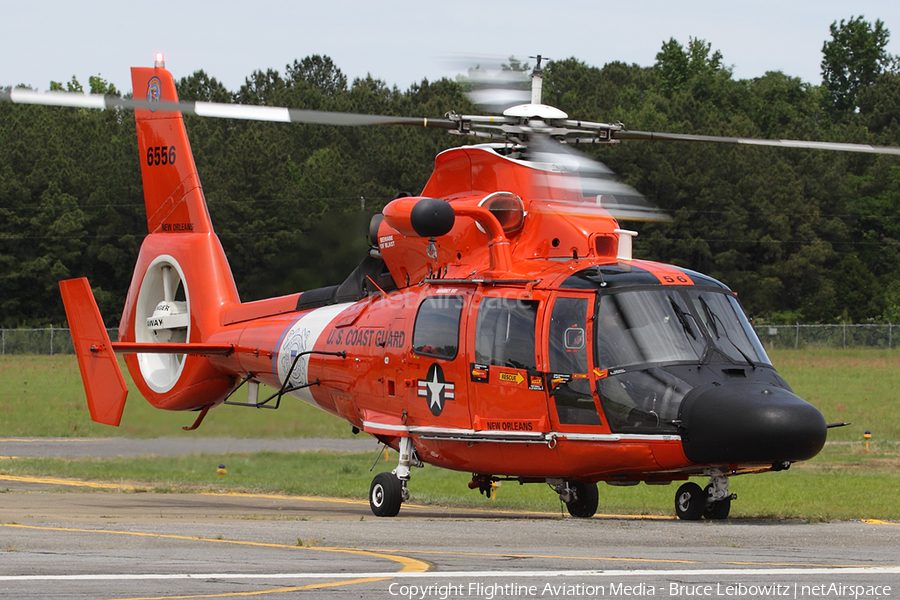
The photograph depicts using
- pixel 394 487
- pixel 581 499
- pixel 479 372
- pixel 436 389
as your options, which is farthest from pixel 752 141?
pixel 394 487

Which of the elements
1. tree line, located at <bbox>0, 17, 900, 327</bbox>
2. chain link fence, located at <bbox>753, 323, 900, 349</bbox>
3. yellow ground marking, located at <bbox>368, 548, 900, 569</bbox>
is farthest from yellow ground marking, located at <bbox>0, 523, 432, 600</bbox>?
chain link fence, located at <bbox>753, 323, 900, 349</bbox>

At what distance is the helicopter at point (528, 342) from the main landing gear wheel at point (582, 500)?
0.17 ft

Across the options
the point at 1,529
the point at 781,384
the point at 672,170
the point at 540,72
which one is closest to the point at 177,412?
the point at 1,529

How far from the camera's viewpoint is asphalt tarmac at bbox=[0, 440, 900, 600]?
263 inches

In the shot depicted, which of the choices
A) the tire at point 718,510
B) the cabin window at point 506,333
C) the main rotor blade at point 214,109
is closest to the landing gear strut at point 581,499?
the tire at point 718,510

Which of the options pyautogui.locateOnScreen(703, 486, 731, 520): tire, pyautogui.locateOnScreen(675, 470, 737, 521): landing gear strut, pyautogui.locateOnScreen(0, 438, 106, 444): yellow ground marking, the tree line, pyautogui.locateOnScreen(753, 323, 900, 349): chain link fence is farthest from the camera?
the tree line

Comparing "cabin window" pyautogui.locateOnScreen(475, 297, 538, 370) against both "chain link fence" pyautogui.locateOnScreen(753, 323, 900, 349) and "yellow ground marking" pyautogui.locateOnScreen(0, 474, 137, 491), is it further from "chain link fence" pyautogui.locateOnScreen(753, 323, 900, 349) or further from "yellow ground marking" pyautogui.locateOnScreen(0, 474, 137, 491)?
"chain link fence" pyautogui.locateOnScreen(753, 323, 900, 349)

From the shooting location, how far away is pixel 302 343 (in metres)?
15.5

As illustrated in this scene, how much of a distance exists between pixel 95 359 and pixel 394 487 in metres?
4.91

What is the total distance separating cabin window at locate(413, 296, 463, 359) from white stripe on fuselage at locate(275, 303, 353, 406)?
7.18ft

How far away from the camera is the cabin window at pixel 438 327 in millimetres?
12750

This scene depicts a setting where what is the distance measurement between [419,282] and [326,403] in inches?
100

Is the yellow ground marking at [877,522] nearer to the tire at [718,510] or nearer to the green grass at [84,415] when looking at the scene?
the tire at [718,510]

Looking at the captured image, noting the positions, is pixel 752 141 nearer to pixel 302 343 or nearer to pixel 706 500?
pixel 706 500
